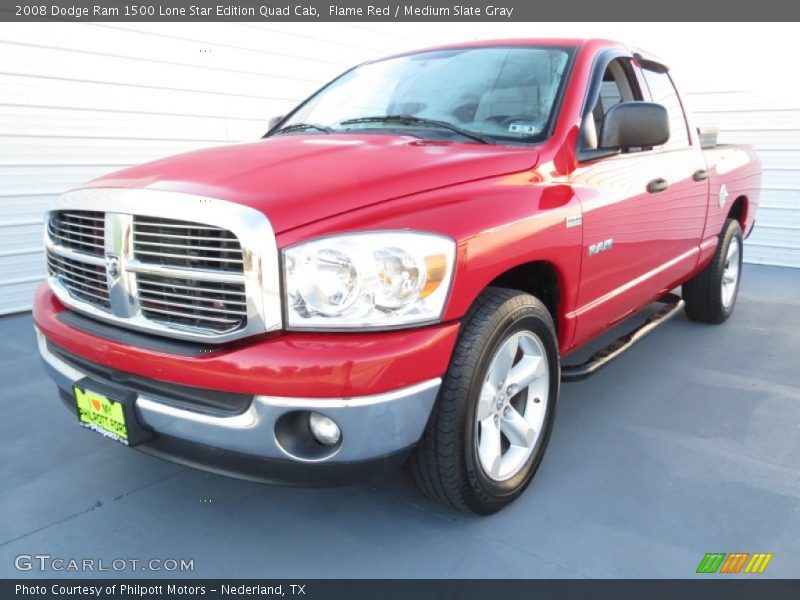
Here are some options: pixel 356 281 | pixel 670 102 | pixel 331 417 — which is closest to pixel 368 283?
pixel 356 281

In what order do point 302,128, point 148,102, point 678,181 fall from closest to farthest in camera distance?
1. point 302,128
2. point 678,181
3. point 148,102

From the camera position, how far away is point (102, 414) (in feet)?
7.00

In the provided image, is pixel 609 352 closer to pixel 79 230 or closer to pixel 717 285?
pixel 717 285

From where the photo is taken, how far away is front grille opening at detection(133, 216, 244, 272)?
1858 millimetres

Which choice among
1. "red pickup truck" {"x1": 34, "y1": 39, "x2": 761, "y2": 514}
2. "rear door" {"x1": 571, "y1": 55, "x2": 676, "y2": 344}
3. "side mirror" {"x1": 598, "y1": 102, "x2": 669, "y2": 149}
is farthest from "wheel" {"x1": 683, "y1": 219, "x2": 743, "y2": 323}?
"side mirror" {"x1": 598, "y1": 102, "x2": 669, "y2": 149}

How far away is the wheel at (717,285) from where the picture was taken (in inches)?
181

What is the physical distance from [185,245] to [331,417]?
2.14 feet

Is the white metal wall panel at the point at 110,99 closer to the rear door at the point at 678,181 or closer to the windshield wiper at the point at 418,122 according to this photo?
the windshield wiper at the point at 418,122

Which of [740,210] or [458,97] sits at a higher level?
[458,97]

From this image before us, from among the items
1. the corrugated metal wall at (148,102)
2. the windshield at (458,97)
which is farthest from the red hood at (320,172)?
the corrugated metal wall at (148,102)
